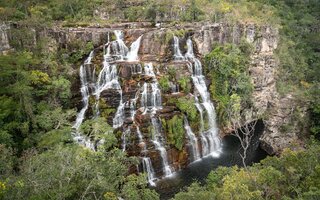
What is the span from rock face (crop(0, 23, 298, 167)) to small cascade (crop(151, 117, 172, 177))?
44cm

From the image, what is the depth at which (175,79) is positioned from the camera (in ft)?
97.5

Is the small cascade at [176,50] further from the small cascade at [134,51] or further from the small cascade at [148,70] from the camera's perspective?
the small cascade at [148,70]

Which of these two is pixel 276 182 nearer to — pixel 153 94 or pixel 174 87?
pixel 153 94

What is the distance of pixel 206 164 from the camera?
2706cm

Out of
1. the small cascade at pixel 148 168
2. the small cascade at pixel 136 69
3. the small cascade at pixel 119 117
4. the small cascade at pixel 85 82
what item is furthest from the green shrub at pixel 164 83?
the small cascade at pixel 148 168

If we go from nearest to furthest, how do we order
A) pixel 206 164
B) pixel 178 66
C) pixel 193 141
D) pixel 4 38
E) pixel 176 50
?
pixel 206 164, pixel 4 38, pixel 193 141, pixel 178 66, pixel 176 50

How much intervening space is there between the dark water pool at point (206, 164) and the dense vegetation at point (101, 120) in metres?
1.92

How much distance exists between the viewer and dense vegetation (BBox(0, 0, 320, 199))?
14797 millimetres

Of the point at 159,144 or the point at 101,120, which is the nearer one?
the point at 101,120

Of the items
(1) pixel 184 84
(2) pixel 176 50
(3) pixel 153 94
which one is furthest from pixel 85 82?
(2) pixel 176 50

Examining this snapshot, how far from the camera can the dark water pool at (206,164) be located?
23844 mm

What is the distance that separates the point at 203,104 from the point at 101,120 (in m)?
10.9

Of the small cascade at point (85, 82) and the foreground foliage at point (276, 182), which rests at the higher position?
the small cascade at point (85, 82)

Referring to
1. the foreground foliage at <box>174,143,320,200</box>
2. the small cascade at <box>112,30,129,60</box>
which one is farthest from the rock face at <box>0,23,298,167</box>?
the foreground foliage at <box>174,143,320,200</box>
